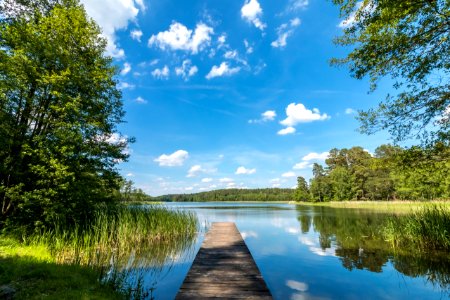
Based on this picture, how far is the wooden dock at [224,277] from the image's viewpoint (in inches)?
190

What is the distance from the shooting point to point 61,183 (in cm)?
888

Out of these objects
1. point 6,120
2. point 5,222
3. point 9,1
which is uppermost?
point 9,1

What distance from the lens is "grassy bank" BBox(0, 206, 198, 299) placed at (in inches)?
194

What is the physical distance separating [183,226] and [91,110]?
8.19 metres

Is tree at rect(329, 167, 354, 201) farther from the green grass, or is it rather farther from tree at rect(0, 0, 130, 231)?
the green grass

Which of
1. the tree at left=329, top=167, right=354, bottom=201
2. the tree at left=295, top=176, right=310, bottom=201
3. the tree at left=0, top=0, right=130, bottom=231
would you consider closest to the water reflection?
the tree at left=0, top=0, right=130, bottom=231

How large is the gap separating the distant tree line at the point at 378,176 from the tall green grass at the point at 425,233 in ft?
7.55

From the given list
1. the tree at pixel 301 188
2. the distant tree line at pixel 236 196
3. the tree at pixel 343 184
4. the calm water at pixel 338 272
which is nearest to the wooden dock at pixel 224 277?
the calm water at pixel 338 272

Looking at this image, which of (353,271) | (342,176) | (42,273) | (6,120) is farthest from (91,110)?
(342,176)

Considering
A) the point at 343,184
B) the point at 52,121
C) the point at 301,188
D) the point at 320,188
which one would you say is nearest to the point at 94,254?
the point at 52,121

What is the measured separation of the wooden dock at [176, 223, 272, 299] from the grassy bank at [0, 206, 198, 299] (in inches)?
56.7

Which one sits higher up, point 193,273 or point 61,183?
point 61,183

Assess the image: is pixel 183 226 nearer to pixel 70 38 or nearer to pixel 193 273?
pixel 193 273

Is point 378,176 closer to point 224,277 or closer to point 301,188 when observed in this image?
point 301,188
